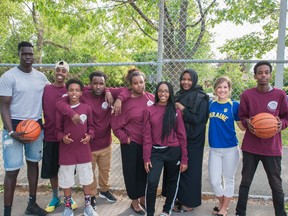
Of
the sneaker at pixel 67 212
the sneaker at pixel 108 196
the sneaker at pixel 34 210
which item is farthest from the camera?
the sneaker at pixel 108 196

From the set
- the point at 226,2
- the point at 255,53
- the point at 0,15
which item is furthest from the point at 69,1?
the point at 0,15

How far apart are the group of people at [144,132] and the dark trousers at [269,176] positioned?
0.4 inches

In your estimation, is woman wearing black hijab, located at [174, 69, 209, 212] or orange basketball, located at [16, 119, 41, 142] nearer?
orange basketball, located at [16, 119, 41, 142]

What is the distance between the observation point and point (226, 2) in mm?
6676

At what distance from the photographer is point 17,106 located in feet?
11.6

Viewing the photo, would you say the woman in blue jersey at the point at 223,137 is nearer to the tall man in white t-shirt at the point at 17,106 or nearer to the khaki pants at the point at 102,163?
the khaki pants at the point at 102,163

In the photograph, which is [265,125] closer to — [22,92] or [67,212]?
→ [67,212]

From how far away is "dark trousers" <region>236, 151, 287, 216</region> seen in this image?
3.43 meters

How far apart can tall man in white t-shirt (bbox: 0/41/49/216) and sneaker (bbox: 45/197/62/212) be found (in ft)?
1.75

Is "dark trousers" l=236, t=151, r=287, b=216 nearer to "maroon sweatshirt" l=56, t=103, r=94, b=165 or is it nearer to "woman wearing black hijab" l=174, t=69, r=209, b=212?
"woman wearing black hijab" l=174, t=69, r=209, b=212

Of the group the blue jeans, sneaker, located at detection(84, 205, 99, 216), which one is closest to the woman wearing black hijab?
sneaker, located at detection(84, 205, 99, 216)

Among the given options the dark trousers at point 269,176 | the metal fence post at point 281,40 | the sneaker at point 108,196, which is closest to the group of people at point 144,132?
the dark trousers at point 269,176

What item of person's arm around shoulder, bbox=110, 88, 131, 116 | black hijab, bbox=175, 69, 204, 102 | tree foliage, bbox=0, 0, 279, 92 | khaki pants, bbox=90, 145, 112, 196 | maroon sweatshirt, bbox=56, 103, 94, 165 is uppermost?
tree foliage, bbox=0, 0, 279, 92

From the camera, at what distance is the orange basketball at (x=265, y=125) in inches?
127
